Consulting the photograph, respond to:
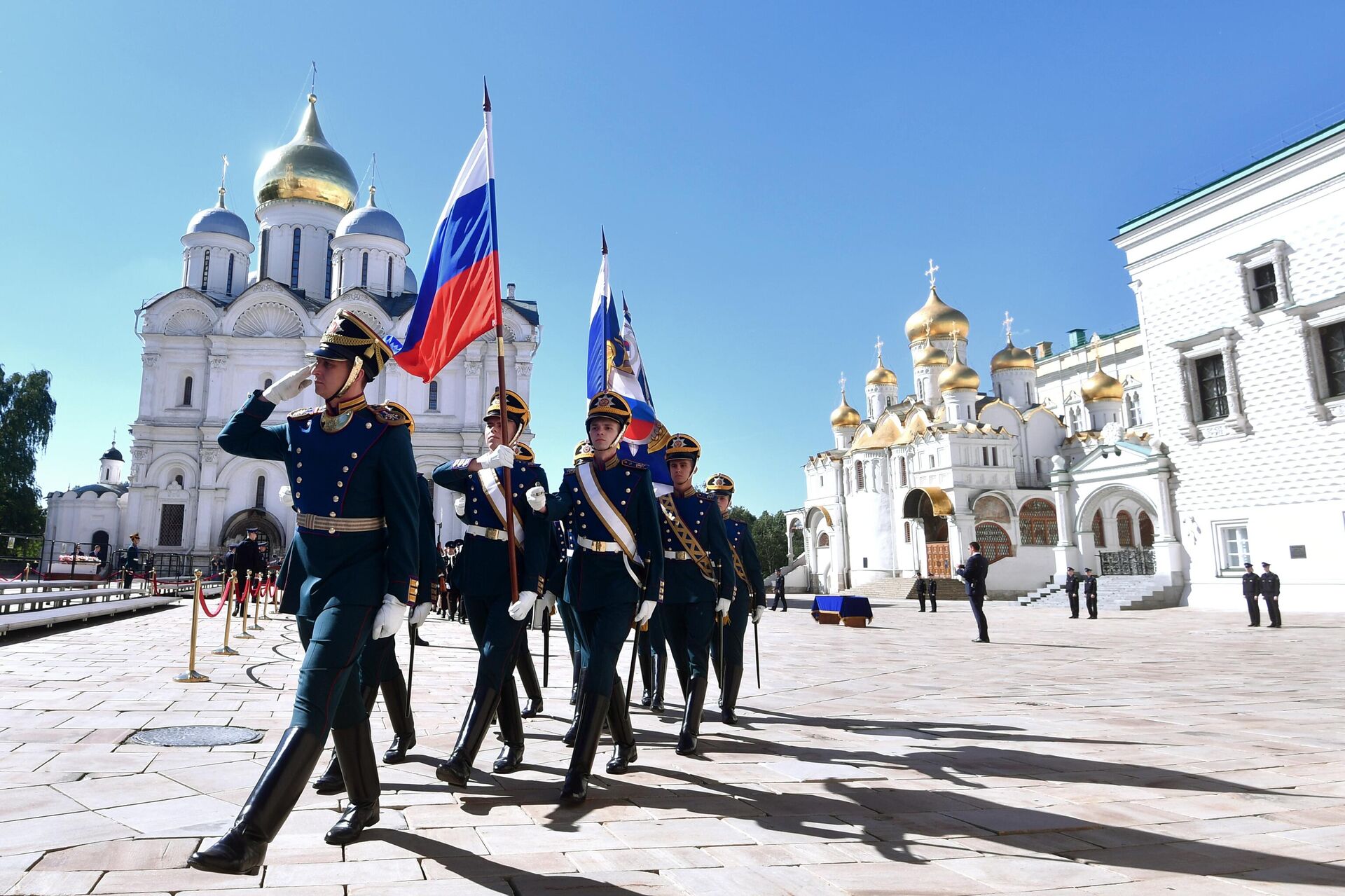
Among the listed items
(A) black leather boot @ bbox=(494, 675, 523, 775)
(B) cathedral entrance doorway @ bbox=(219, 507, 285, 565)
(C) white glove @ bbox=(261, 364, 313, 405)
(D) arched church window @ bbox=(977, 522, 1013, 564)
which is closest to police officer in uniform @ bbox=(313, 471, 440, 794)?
(C) white glove @ bbox=(261, 364, 313, 405)

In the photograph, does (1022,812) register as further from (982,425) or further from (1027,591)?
(982,425)

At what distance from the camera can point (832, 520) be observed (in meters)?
49.4

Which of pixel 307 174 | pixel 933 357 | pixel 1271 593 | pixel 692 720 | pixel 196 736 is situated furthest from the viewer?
pixel 933 357

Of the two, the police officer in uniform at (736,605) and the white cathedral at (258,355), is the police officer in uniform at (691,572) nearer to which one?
the police officer in uniform at (736,605)

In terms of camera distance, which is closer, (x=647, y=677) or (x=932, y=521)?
(x=647, y=677)

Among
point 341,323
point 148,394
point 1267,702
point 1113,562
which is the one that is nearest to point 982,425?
point 1113,562

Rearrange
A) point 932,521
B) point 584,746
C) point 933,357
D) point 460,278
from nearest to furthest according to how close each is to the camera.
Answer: point 584,746
point 460,278
point 932,521
point 933,357

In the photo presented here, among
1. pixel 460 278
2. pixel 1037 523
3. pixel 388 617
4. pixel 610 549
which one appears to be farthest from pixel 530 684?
pixel 1037 523

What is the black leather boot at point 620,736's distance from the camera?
15.1 ft

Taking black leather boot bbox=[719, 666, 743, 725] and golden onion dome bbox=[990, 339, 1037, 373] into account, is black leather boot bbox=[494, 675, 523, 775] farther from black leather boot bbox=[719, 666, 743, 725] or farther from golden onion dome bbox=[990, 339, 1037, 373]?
golden onion dome bbox=[990, 339, 1037, 373]

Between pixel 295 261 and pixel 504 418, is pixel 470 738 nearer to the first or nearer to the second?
pixel 504 418

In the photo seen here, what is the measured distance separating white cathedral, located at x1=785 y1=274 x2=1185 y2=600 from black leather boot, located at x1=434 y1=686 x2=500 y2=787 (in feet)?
100

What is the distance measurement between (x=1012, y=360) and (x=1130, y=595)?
89.7 feet

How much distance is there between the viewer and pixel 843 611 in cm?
2123
